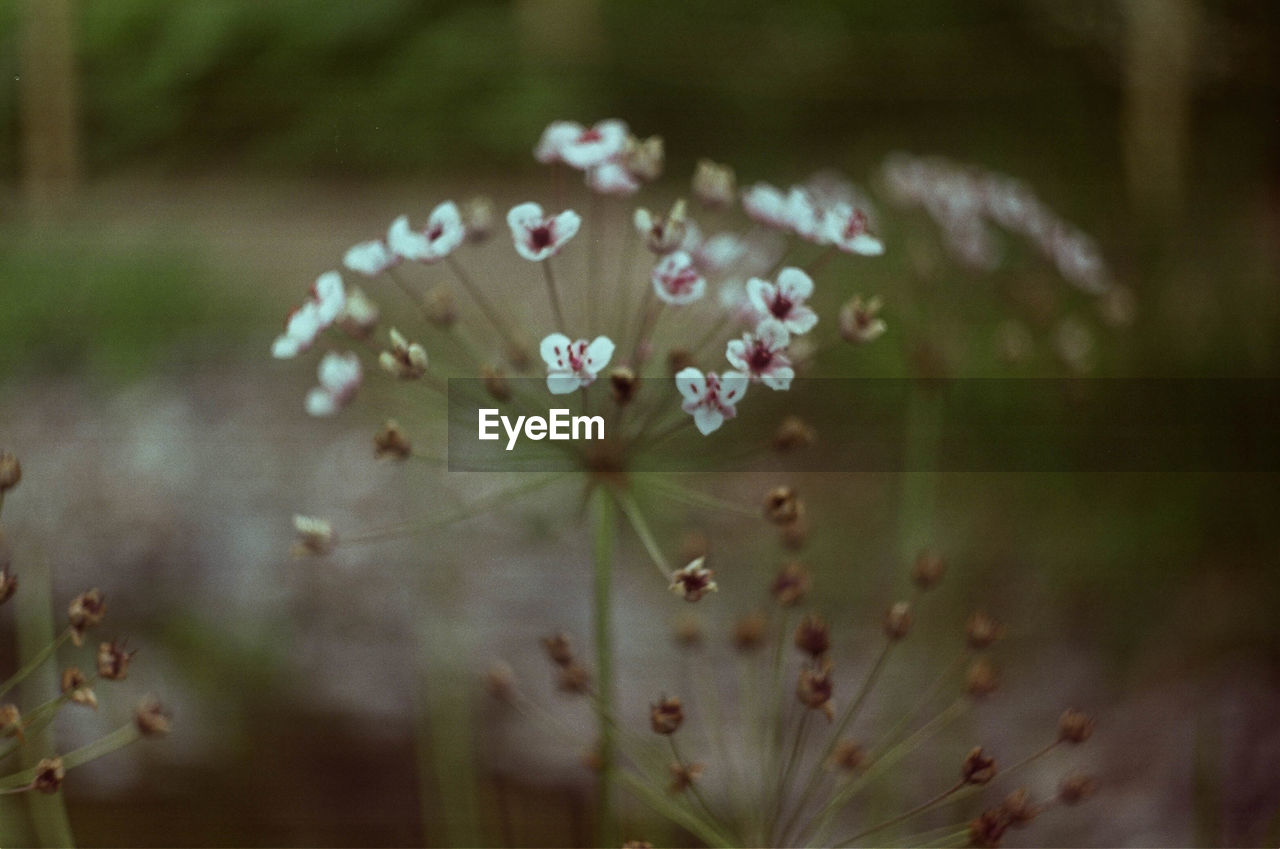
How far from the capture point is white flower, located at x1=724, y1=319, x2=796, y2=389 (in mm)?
447

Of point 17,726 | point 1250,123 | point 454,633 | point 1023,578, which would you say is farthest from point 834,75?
point 17,726

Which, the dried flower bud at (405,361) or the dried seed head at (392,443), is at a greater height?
the dried flower bud at (405,361)

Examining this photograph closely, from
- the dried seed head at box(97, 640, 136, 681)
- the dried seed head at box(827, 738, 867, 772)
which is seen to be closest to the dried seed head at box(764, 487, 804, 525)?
the dried seed head at box(827, 738, 867, 772)

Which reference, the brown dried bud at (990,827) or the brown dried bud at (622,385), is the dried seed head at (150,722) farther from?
the brown dried bud at (990,827)

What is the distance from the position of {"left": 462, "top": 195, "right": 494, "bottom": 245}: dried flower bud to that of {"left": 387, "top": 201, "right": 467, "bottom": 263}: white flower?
39mm

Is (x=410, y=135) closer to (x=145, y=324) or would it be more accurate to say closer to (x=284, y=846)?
(x=145, y=324)

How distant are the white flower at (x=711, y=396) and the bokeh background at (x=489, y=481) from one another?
0.33 m

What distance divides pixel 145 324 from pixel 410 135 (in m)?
0.87

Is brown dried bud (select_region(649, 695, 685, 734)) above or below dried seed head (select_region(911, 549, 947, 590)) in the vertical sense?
below

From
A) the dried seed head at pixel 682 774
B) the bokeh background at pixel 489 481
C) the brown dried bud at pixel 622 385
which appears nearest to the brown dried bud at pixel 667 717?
the dried seed head at pixel 682 774

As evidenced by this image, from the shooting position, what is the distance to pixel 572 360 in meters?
0.45

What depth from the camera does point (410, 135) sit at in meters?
2.34

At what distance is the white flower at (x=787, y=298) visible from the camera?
17.6 inches

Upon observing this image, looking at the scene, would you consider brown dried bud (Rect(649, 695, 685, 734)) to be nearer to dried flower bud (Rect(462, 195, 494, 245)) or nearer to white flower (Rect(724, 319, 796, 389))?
white flower (Rect(724, 319, 796, 389))
